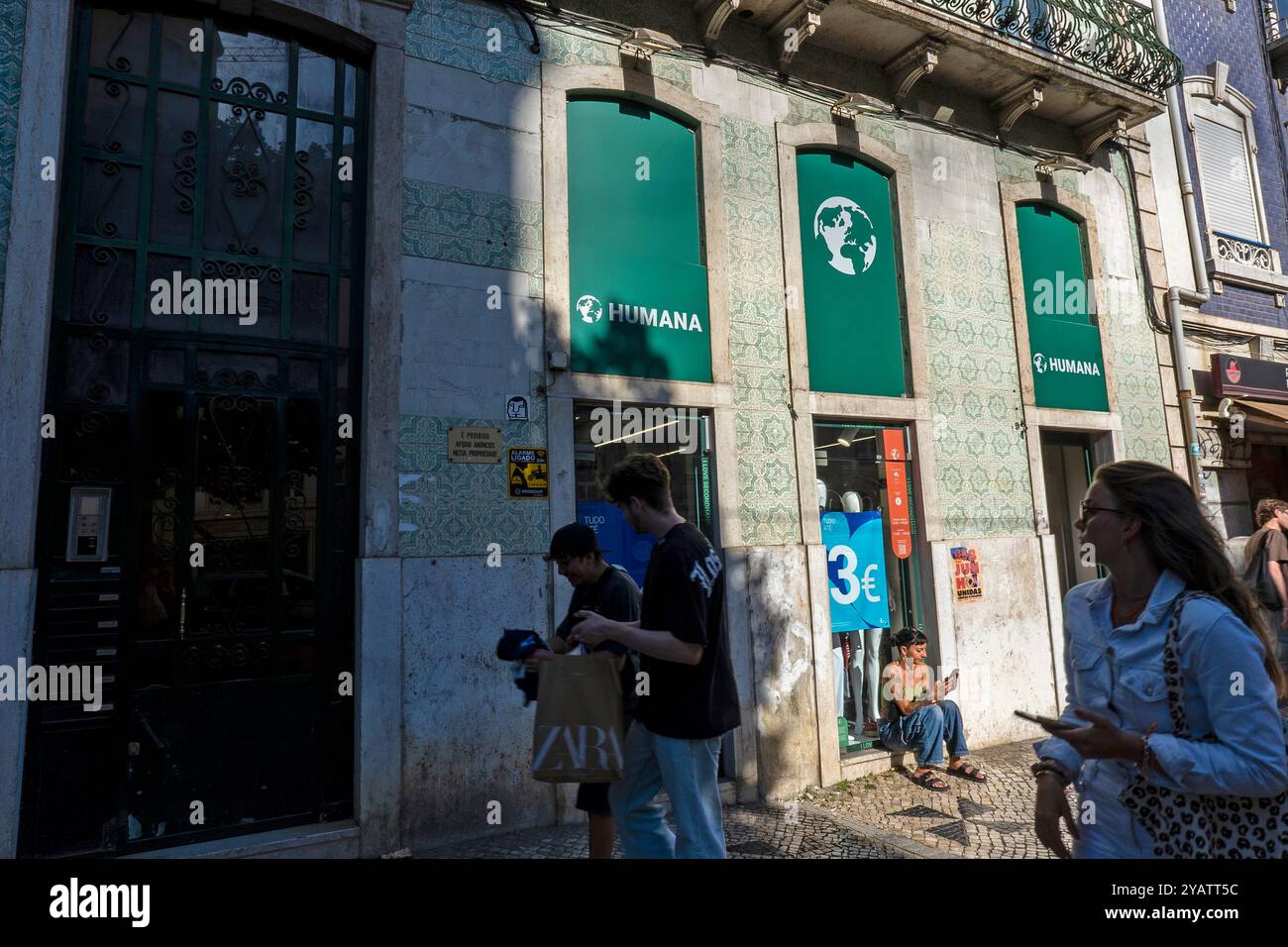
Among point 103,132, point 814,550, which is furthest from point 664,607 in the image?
point 103,132

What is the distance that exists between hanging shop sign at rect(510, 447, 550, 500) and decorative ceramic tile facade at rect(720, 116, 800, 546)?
5.49 feet

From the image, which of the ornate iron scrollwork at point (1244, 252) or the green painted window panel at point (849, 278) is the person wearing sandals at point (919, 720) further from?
the ornate iron scrollwork at point (1244, 252)

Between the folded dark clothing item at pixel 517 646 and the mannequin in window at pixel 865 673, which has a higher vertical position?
the folded dark clothing item at pixel 517 646

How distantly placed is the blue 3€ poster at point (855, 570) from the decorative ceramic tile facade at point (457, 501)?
268 centimetres

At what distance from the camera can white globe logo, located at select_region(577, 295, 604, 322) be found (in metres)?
5.88

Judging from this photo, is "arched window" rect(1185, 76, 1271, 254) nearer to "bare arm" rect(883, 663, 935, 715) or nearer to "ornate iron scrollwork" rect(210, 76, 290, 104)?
"bare arm" rect(883, 663, 935, 715)

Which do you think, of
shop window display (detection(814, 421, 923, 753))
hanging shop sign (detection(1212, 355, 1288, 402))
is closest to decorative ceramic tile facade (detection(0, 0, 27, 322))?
shop window display (detection(814, 421, 923, 753))

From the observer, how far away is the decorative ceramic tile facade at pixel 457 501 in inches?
201

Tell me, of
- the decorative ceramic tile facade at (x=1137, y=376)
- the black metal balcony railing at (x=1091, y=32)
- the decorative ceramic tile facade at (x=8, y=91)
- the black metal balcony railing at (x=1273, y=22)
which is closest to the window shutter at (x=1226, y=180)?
the black metal balcony railing at (x=1091, y=32)

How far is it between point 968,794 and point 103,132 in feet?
24.1

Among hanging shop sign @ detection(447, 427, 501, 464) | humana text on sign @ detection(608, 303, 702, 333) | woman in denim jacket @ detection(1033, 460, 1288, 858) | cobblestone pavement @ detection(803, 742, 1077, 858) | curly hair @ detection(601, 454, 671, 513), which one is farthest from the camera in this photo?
humana text on sign @ detection(608, 303, 702, 333)

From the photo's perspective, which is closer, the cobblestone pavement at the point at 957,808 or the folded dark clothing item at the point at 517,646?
the folded dark clothing item at the point at 517,646
